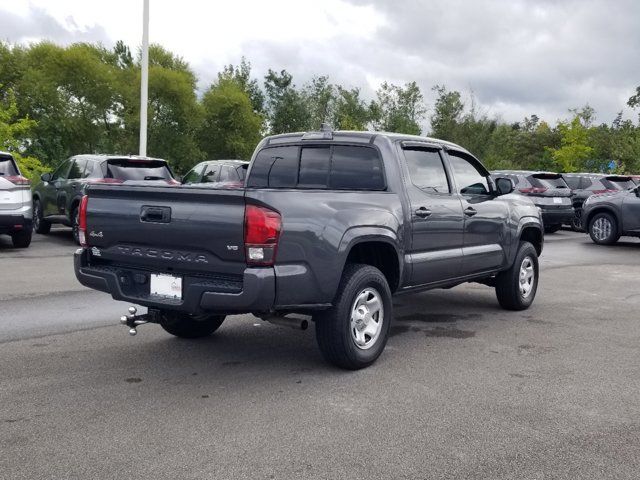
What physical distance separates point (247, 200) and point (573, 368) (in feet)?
9.83

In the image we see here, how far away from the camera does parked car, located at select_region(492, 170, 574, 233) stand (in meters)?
18.5

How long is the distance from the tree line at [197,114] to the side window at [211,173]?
22173 mm

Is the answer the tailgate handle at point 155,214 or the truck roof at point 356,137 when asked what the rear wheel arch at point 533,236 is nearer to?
the truck roof at point 356,137

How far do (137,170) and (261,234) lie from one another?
9323mm

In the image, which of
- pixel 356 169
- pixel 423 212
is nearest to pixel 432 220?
pixel 423 212

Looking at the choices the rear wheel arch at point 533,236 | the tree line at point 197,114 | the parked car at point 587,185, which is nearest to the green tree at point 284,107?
the tree line at point 197,114

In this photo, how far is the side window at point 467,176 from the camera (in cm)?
682

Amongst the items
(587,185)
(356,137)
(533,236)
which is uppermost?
(356,137)

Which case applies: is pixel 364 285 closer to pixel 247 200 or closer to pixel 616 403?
pixel 247 200

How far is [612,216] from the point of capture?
52.9 ft

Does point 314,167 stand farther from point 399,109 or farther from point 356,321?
point 399,109

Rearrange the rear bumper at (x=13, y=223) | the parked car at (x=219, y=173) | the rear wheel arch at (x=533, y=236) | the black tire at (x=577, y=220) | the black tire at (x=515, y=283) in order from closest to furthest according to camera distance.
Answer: the black tire at (x=515, y=283)
the rear wheel arch at (x=533, y=236)
the rear bumper at (x=13, y=223)
the parked car at (x=219, y=173)
the black tire at (x=577, y=220)

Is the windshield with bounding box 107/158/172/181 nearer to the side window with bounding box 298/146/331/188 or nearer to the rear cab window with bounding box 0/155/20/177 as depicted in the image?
the rear cab window with bounding box 0/155/20/177

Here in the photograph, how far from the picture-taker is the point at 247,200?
4.47 metres
